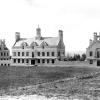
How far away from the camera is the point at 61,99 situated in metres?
14.6

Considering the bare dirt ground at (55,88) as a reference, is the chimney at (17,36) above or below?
above

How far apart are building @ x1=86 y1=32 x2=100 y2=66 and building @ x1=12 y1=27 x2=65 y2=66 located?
27.7 feet

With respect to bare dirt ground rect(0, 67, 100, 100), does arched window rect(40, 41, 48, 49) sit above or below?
above

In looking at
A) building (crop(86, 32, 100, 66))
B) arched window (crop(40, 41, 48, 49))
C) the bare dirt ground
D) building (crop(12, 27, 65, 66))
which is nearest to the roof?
building (crop(12, 27, 65, 66))

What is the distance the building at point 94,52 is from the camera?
197 feet

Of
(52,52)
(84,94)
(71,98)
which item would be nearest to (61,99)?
(71,98)

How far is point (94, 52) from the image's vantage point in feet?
198

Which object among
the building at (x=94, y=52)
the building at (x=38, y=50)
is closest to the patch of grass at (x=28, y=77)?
the building at (x=94, y=52)

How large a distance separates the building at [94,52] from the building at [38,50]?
8446 mm

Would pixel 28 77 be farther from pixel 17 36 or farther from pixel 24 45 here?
pixel 17 36

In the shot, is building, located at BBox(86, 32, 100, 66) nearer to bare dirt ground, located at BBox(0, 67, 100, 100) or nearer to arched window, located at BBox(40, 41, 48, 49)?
arched window, located at BBox(40, 41, 48, 49)

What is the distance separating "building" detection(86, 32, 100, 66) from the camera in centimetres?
5991

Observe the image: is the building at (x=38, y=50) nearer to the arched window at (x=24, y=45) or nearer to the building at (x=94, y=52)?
the arched window at (x=24, y=45)

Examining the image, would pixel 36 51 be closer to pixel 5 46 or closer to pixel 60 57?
pixel 60 57
